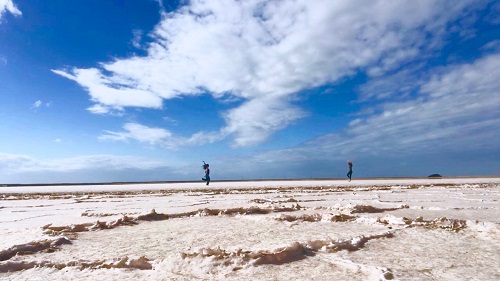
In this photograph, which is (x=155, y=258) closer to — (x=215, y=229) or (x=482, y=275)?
(x=215, y=229)

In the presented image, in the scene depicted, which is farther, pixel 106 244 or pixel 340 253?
pixel 106 244

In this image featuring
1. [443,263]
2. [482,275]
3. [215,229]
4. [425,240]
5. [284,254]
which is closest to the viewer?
[482,275]

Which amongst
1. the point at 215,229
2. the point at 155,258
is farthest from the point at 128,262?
the point at 215,229

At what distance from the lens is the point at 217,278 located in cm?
230

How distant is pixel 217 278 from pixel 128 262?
0.81 meters

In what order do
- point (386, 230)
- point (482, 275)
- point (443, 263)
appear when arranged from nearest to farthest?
point (482, 275) → point (443, 263) → point (386, 230)

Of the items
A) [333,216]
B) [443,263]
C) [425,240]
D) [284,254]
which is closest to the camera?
[443,263]

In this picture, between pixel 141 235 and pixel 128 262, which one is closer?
pixel 128 262

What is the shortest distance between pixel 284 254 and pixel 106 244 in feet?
6.37

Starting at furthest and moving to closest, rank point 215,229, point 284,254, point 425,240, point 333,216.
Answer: point 333,216 < point 215,229 < point 425,240 < point 284,254

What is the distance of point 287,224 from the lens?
4.35 metres

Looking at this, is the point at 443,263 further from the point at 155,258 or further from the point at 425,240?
the point at 155,258

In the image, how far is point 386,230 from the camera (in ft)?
12.4

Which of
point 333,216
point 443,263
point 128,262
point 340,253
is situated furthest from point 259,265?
point 333,216
